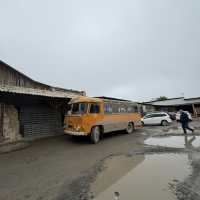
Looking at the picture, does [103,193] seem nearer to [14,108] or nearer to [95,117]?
[95,117]

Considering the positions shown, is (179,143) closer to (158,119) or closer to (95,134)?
(95,134)

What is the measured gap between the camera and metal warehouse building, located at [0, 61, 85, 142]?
10875mm

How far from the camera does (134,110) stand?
1592 cm

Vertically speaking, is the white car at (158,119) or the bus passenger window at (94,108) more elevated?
the bus passenger window at (94,108)

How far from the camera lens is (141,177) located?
545cm

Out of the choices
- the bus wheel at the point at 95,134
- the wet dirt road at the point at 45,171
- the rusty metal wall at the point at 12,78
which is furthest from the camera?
the rusty metal wall at the point at 12,78

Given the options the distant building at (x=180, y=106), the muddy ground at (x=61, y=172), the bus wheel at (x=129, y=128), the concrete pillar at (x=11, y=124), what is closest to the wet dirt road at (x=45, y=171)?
the muddy ground at (x=61, y=172)

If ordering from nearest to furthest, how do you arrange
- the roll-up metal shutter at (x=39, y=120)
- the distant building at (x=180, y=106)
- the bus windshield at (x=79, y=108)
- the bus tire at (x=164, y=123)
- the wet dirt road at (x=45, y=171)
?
1. the wet dirt road at (x=45, y=171)
2. the bus windshield at (x=79, y=108)
3. the roll-up metal shutter at (x=39, y=120)
4. the bus tire at (x=164, y=123)
5. the distant building at (x=180, y=106)

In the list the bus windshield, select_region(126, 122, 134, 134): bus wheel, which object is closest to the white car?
select_region(126, 122, 134, 134): bus wheel

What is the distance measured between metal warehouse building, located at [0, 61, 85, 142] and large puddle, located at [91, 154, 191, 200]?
21.1 feet

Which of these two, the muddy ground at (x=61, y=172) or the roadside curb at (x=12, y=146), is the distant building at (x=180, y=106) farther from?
the muddy ground at (x=61, y=172)

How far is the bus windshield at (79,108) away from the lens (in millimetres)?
10805

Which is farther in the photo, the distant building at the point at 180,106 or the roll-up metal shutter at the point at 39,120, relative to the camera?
the distant building at the point at 180,106

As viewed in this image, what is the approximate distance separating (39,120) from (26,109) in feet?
4.29
